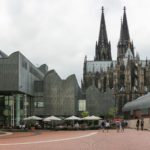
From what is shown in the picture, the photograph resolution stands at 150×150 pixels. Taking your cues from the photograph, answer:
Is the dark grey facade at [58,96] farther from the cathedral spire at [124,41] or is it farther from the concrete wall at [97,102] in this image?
the cathedral spire at [124,41]

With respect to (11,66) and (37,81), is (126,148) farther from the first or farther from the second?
(37,81)

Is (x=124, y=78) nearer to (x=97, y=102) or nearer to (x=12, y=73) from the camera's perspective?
(x=97, y=102)

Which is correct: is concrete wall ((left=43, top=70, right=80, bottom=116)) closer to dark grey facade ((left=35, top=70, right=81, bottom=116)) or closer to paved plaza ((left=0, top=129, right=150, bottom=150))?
dark grey facade ((left=35, top=70, right=81, bottom=116))

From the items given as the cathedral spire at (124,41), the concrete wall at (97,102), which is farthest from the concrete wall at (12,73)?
the cathedral spire at (124,41)

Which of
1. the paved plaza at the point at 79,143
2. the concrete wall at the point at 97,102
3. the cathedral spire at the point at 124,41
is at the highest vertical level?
the cathedral spire at the point at 124,41

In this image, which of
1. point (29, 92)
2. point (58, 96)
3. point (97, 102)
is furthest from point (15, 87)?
point (97, 102)

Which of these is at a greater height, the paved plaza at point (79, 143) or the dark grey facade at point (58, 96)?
the dark grey facade at point (58, 96)

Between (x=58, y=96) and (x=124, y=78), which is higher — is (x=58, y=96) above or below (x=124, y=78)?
below

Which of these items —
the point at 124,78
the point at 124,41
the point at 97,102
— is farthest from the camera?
the point at 124,41

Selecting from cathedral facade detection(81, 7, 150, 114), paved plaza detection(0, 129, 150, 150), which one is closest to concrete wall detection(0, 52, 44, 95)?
paved plaza detection(0, 129, 150, 150)

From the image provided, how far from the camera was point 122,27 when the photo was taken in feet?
654

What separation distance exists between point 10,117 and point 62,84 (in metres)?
18.8

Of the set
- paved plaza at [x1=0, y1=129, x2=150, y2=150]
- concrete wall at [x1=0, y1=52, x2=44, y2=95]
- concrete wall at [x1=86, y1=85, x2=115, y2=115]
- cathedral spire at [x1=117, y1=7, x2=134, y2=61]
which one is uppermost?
cathedral spire at [x1=117, y1=7, x2=134, y2=61]

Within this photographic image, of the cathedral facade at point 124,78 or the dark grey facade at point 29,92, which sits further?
the cathedral facade at point 124,78
